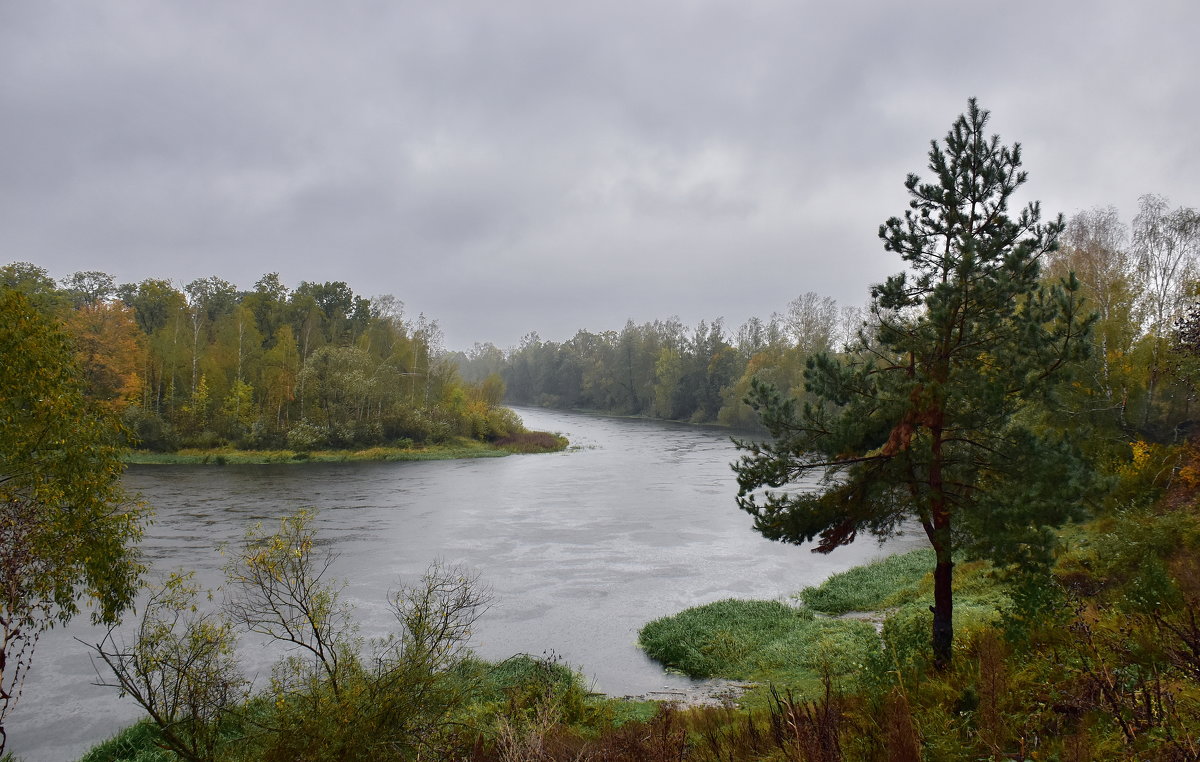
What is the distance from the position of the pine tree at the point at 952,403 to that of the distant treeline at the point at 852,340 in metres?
0.69

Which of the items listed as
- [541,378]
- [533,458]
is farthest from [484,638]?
[541,378]

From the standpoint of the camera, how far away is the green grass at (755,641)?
12.8 metres

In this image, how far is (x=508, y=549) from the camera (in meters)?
25.1

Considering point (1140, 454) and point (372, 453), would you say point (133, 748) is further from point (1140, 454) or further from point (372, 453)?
point (372, 453)

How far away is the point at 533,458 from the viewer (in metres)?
56.6

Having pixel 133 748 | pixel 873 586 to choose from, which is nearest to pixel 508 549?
pixel 873 586

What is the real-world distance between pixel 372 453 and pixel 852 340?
1859 inches

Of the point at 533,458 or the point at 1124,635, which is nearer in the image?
the point at 1124,635

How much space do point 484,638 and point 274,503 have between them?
21.4 m

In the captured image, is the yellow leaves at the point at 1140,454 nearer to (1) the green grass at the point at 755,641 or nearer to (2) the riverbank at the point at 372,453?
(1) the green grass at the point at 755,641

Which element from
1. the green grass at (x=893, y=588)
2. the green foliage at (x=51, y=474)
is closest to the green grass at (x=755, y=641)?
the green grass at (x=893, y=588)

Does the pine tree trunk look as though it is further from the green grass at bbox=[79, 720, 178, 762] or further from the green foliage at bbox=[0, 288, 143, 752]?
the green foliage at bbox=[0, 288, 143, 752]

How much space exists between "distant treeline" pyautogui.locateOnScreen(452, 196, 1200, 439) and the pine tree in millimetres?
692

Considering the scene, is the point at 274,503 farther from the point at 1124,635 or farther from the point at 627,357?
the point at 627,357
